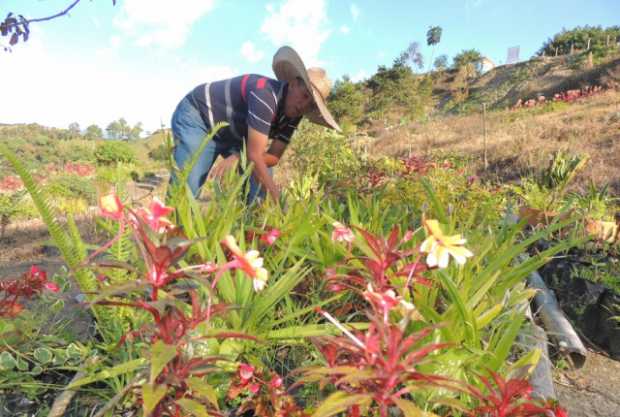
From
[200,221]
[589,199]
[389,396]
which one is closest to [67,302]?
[200,221]

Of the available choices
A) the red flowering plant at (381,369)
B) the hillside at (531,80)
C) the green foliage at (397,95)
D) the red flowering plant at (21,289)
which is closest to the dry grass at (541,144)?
Answer: the red flowering plant at (381,369)

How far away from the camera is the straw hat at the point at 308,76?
283 centimetres

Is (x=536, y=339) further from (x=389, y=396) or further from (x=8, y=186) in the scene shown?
(x=8, y=186)

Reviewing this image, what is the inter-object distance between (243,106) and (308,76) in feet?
1.79

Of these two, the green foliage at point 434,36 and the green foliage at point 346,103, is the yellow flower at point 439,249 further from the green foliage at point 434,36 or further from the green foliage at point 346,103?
the green foliage at point 434,36

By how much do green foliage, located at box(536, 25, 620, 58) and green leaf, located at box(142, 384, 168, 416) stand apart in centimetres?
3863

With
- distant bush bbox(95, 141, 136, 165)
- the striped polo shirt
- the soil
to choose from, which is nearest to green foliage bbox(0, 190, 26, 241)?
the striped polo shirt

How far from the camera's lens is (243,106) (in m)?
2.97

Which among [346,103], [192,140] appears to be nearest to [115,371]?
[192,140]

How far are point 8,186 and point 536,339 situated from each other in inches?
404

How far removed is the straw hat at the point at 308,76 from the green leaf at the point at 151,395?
241cm

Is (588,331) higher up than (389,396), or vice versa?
(389,396)

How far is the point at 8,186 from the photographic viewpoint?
27.8 feet

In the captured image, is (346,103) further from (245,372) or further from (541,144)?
(245,372)
